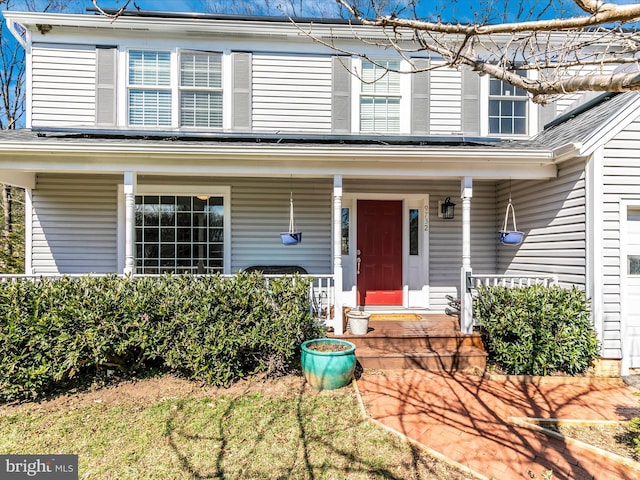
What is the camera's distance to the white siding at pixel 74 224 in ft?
20.5

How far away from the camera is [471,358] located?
4852 mm

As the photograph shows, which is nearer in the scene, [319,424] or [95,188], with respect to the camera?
[319,424]

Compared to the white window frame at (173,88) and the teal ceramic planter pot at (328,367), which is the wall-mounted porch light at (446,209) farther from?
the white window frame at (173,88)

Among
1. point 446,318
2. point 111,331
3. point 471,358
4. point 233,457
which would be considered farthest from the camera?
point 446,318

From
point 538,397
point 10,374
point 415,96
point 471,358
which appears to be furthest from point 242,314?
point 415,96

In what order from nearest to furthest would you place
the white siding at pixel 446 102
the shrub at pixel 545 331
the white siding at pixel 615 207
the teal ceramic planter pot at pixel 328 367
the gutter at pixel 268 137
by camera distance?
the teal ceramic planter pot at pixel 328 367 < the shrub at pixel 545 331 < the white siding at pixel 615 207 < the gutter at pixel 268 137 < the white siding at pixel 446 102

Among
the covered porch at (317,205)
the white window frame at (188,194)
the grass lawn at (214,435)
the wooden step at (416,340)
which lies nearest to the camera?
the grass lawn at (214,435)

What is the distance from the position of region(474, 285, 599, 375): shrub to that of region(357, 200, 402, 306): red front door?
2306 mm

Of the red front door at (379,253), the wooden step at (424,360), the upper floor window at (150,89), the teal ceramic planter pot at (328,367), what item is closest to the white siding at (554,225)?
the wooden step at (424,360)

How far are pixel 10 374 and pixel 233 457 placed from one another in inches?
113

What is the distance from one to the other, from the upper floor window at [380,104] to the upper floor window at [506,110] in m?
1.91

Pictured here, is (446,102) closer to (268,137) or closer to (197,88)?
(268,137)

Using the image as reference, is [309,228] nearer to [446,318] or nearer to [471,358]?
[446,318]
